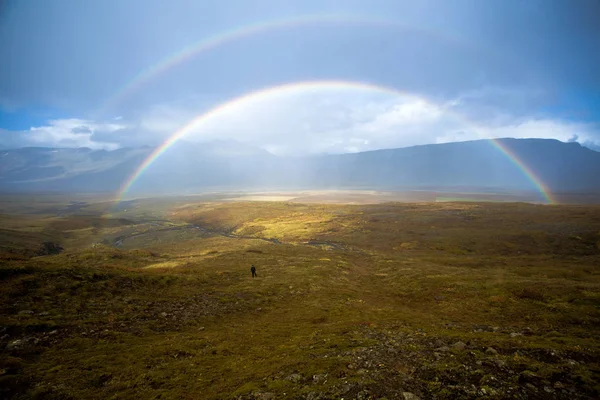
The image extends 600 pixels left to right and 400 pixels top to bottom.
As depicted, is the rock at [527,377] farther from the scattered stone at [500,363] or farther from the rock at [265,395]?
the rock at [265,395]

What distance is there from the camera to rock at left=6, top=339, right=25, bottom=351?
1525 centimetres

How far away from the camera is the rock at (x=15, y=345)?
50.0ft

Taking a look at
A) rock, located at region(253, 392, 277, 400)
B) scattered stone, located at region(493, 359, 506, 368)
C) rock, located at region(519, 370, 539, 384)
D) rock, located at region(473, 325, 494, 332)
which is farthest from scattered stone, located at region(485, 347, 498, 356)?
rock, located at region(253, 392, 277, 400)

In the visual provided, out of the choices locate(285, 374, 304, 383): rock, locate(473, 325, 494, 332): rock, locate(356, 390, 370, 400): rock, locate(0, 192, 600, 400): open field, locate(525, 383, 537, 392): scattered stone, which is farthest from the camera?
locate(473, 325, 494, 332): rock

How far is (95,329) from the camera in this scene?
18922mm

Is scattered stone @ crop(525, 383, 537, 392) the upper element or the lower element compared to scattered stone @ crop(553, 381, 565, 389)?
lower

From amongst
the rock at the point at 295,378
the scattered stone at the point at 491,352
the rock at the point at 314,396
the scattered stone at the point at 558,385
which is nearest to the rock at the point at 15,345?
the rock at the point at 295,378

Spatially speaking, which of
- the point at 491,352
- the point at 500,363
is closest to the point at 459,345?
the point at 491,352

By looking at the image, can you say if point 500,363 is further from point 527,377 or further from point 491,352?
point 491,352

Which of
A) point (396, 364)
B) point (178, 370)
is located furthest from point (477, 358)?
point (178, 370)

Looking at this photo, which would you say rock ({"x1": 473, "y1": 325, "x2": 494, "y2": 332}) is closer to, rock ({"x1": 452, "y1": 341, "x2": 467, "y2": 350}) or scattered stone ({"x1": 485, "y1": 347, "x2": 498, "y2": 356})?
rock ({"x1": 452, "y1": 341, "x2": 467, "y2": 350})

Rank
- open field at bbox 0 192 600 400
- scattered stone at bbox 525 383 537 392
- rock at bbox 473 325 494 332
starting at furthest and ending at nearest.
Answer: rock at bbox 473 325 494 332, open field at bbox 0 192 600 400, scattered stone at bbox 525 383 537 392

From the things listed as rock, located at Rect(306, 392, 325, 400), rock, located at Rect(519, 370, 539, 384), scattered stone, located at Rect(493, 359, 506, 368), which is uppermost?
rock, located at Rect(519, 370, 539, 384)

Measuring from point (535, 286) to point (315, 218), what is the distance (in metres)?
88.1
